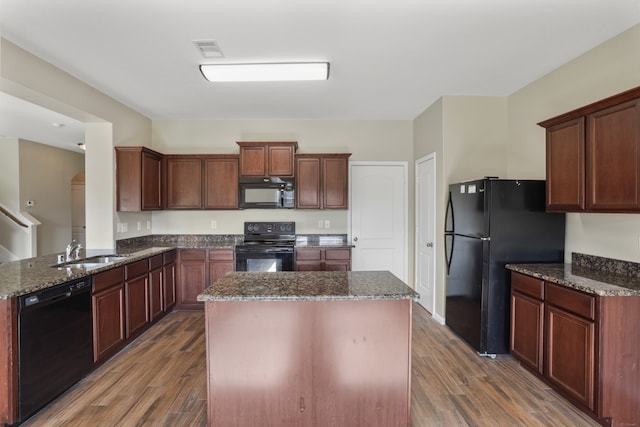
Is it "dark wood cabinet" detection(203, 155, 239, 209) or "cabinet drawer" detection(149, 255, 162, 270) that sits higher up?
"dark wood cabinet" detection(203, 155, 239, 209)

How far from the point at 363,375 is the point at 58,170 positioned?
7.66 meters

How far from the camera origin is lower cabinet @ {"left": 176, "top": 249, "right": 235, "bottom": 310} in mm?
4047

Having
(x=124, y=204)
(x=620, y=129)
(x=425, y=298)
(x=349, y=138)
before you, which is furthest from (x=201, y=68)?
(x=425, y=298)

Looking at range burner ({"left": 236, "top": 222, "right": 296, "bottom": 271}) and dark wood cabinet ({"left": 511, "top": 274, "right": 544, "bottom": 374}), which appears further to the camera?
range burner ({"left": 236, "top": 222, "right": 296, "bottom": 271})

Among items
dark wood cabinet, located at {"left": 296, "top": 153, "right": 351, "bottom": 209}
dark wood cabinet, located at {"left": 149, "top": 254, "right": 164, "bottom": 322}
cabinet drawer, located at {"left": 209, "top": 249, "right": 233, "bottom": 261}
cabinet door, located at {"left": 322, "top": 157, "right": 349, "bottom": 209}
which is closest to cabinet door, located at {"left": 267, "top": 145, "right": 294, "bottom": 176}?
dark wood cabinet, located at {"left": 296, "top": 153, "right": 351, "bottom": 209}

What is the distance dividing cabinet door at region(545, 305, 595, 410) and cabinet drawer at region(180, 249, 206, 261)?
377 centimetres

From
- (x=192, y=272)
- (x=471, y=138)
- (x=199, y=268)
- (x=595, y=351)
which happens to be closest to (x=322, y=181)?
(x=471, y=138)

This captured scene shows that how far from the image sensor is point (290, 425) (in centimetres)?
180

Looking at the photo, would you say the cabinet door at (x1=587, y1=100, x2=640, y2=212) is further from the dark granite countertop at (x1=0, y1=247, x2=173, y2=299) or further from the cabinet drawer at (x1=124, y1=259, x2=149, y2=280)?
the cabinet drawer at (x1=124, y1=259, x2=149, y2=280)

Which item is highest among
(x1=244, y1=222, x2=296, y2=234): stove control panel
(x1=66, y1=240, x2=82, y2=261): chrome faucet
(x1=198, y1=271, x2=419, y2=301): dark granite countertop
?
(x1=244, y1=222, x2=296, y2=234): stove control panel

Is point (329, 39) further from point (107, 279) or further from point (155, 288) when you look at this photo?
point (155, 288)

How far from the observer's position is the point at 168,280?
3.88m

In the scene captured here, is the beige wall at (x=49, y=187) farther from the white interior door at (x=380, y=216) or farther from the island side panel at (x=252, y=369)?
the island side panel at (x=252, y=369)

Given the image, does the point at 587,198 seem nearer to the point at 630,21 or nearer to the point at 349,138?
the point at 630,21
